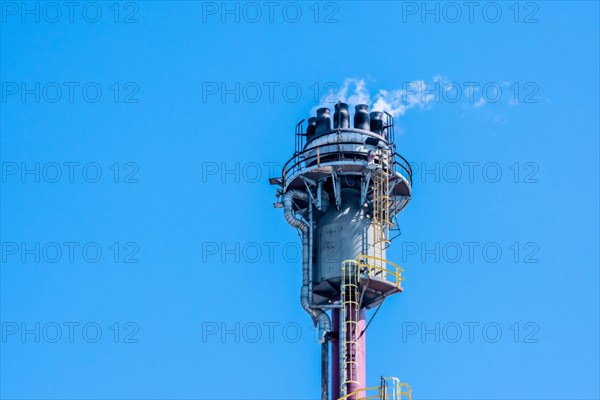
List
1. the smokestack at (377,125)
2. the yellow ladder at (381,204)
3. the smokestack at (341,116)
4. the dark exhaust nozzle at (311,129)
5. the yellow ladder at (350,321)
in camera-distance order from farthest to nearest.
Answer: the dark exhaust nozzle at (311,129)
the smokestack at (377,125)
the smokestack at (341,116)
the yellow ladder at (381,204)
the yellow ladder at (350,321)

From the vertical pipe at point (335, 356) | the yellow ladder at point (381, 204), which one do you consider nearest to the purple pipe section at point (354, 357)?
the vertical pipe at point (335, 356)

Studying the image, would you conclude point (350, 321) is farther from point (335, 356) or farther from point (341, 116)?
point (341, 116)

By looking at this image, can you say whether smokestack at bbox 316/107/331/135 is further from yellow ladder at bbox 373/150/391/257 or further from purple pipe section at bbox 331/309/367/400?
purple pipe section at bbox 331/309/367/400

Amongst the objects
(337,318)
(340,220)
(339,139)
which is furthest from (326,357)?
(339,139)

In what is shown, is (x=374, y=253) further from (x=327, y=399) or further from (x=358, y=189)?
(x=327, y=399)

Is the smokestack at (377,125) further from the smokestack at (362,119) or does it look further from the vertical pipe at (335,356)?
the vertical pipe at (335,356)
